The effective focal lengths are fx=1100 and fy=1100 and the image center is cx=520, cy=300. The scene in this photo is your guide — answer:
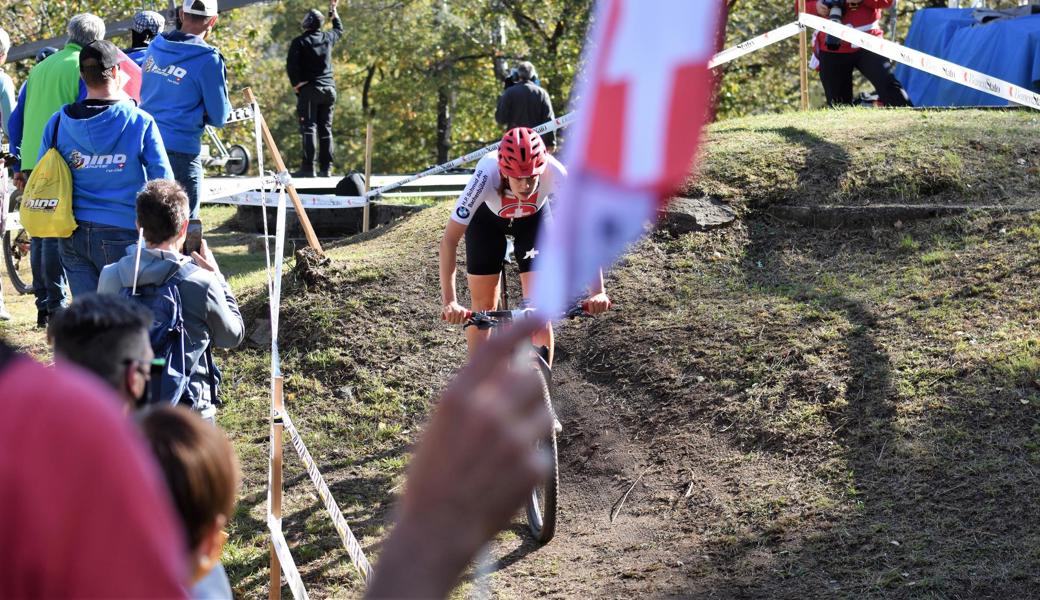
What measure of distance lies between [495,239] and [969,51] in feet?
26.8

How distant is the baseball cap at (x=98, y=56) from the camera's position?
5.52 metres

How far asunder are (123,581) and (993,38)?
12269mm

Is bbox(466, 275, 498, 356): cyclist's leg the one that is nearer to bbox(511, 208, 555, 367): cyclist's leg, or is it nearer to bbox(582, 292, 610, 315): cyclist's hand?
bbox(511, 208, 555, 367): cyclist's leg

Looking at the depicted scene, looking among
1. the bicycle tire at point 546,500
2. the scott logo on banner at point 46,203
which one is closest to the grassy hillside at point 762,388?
the bicycle tire at point 546,500

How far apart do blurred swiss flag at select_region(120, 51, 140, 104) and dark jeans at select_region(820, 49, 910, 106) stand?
695 centimetres

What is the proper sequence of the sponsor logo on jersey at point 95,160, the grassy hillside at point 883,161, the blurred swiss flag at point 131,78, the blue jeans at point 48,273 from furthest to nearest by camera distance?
the grassy hillside at point 883,161, the blue jeans at point 48,273, the blurred swiss flag at point 131,78, the sponsor logo on jersey at point 95,160

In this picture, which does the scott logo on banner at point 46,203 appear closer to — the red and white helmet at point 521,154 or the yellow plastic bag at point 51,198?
the yellow plastic bag at point 51,198

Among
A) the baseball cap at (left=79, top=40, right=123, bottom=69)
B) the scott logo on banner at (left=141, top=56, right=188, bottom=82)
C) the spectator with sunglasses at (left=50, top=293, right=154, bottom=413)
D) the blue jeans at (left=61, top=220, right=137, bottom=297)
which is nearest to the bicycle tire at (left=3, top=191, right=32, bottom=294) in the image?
the scott logo on banner at (left=141, top=56, right=188, bottom=82)

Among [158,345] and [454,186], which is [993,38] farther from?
[158,345]

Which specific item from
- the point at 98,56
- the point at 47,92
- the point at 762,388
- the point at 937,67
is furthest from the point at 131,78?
the point at 937,67

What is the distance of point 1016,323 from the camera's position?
6.55 m

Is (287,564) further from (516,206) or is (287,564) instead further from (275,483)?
(516,206)

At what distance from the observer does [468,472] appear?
1.14 metres

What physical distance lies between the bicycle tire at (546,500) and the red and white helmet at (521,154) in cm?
95
